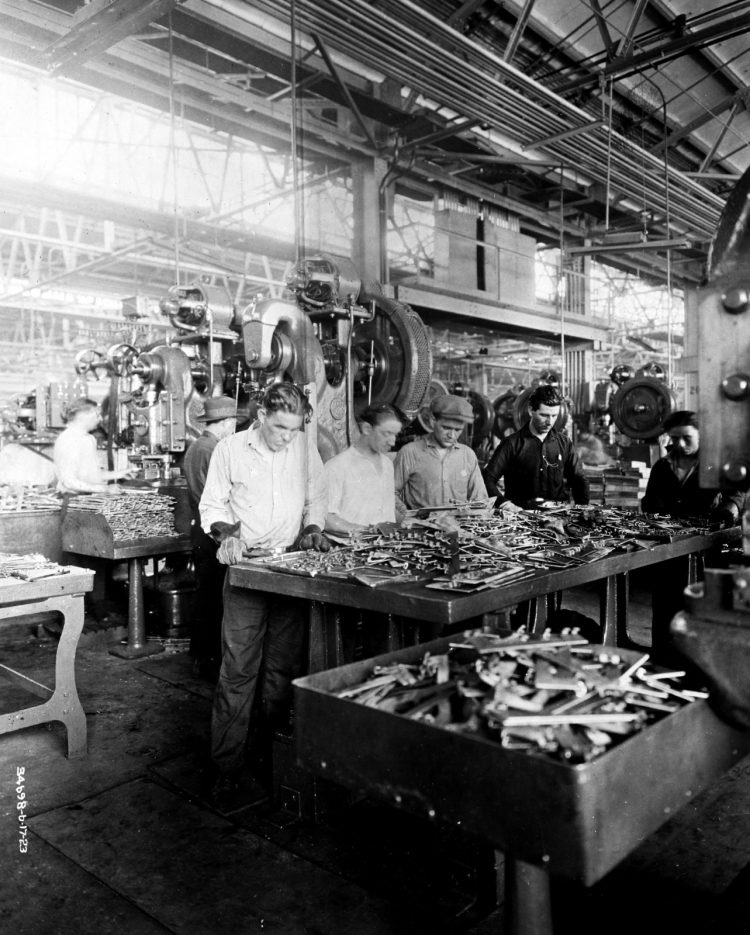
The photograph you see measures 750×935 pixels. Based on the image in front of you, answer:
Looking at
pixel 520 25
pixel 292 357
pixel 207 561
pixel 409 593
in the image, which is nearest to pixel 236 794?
pixel 409 593

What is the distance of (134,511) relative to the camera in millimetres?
5363

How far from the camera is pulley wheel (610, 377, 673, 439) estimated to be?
8.12 m

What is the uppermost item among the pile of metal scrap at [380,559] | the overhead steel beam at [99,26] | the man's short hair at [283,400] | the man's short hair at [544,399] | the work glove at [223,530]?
the overhead steel beam at [99,26]

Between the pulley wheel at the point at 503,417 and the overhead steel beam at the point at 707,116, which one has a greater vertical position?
the overhead steel beam at the point at 707,116

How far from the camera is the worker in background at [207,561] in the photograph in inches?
186

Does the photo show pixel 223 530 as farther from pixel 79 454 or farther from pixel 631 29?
pixel 631 29

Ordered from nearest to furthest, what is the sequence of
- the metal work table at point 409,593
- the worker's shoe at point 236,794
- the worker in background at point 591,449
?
the metal work table at point 409,593
the worker's shoe at point 236,794
the worker in background at point 591,449

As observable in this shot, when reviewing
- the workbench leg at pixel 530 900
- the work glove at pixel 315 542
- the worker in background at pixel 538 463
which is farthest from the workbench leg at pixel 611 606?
the workbench leg at pixel 530 900

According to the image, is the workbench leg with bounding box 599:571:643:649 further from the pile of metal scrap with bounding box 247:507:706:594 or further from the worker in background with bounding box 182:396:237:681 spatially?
the worker in background with bounding box 182:396:237:681

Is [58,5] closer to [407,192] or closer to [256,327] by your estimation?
[256,327]

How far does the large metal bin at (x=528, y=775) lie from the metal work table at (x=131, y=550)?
388cm

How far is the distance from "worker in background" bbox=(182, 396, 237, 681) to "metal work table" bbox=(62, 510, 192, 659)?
0.65 m

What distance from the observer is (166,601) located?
5688 millimetres

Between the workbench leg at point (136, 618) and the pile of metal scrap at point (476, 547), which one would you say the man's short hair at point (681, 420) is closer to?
the pile of metal scrap at point (476, 547)
